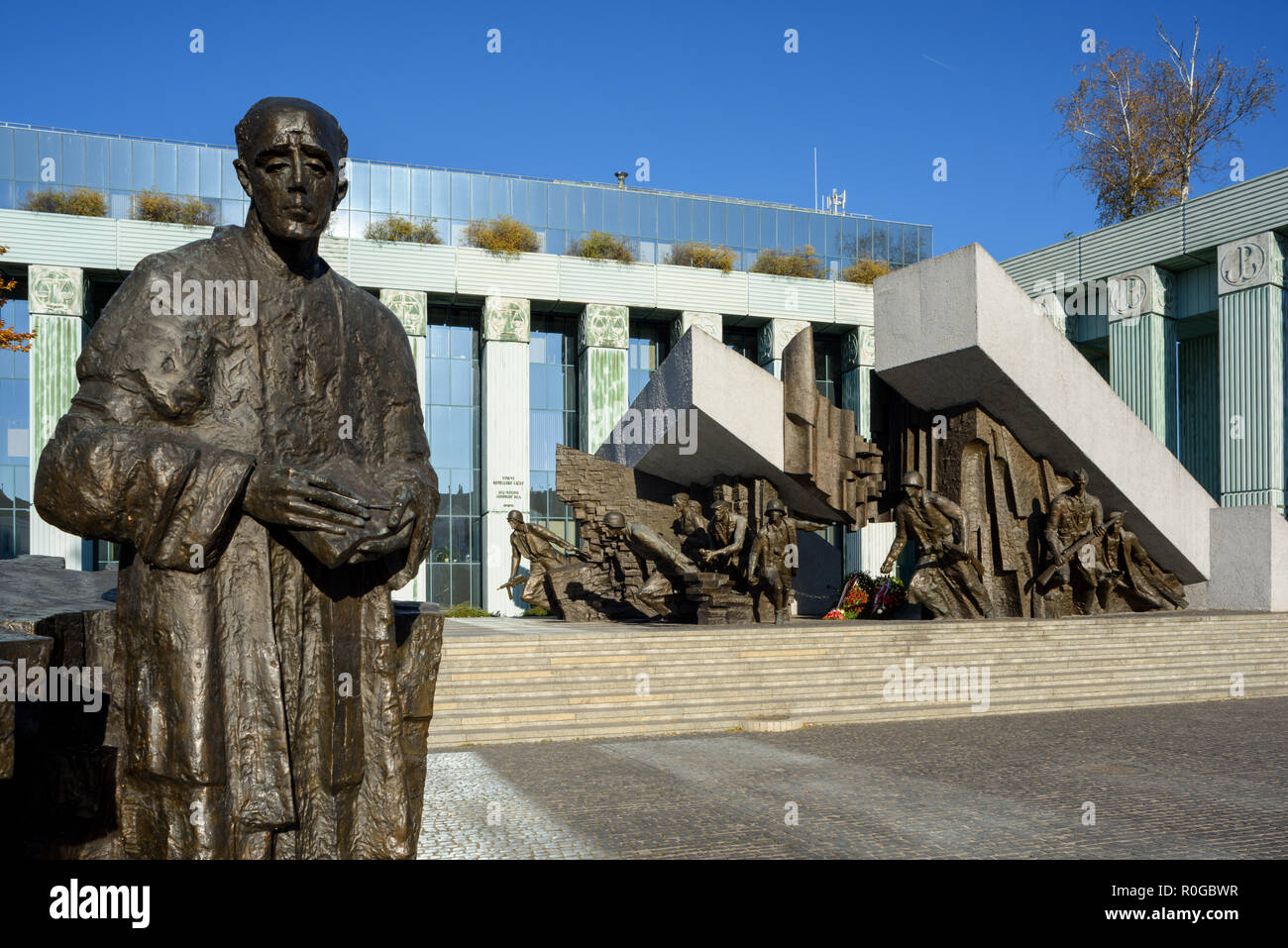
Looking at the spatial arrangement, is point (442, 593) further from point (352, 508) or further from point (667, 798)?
point (352, 508)

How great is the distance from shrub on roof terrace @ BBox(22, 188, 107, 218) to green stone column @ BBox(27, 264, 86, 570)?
1.49 metres

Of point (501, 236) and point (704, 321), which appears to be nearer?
point (501, 236)

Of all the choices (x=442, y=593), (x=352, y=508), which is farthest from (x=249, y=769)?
(x=442, y=593)

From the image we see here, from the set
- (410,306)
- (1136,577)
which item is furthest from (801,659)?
(410,306)

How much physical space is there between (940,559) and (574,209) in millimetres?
17271

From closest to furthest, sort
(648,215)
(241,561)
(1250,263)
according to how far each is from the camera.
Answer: (241,561) → (1250,263) → (648,215)

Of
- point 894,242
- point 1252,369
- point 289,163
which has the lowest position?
point 289,163

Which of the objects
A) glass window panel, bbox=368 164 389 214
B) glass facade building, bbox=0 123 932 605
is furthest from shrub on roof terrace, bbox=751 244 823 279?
glass window panel, bbox=368 164 389 214

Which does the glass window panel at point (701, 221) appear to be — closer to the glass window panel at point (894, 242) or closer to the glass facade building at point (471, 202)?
the glass facade building at point (471, 202)

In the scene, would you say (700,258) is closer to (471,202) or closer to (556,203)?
(556,203)

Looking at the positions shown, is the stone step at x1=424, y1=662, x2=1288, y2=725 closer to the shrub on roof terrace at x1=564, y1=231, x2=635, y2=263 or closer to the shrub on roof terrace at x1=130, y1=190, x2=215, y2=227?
the shrub on roof terrace at x1=564, y1=231, x2=635, y2=263

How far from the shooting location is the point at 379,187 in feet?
89.6

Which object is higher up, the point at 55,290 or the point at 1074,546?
the point at 55,290
